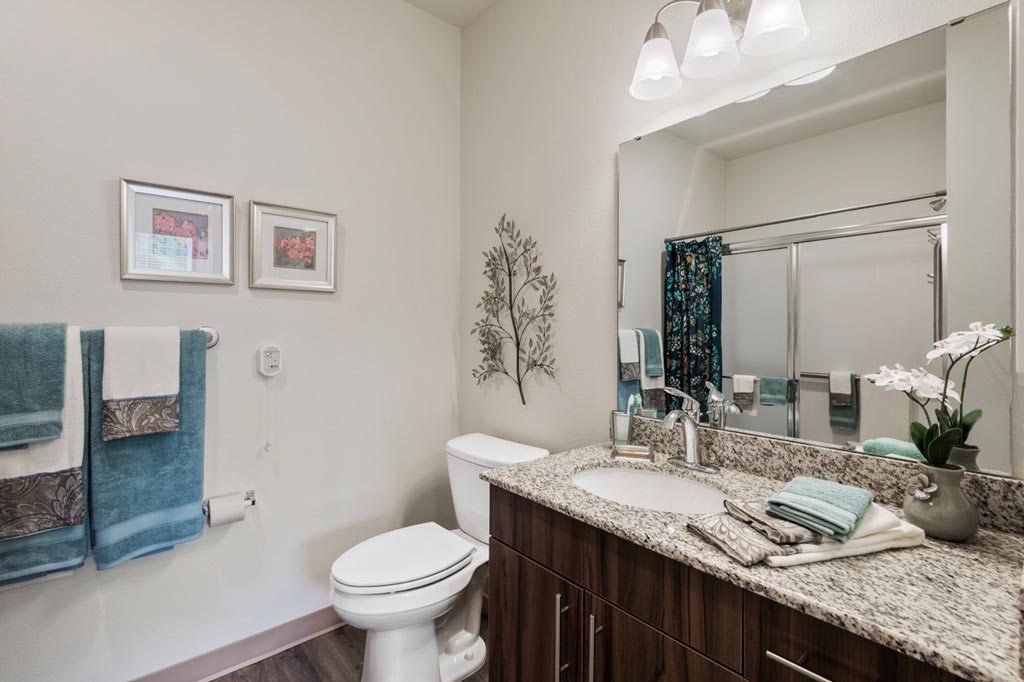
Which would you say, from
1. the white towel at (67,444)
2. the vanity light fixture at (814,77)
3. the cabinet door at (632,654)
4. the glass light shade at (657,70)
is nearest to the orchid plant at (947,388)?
the cabinet door at (632,654)

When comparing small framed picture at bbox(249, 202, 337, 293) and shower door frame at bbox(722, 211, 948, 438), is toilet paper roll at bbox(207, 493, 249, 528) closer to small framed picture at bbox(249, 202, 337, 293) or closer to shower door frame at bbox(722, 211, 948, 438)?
small framed picture at bbox(249, 202, 337, 293)

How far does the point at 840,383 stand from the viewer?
1152mm

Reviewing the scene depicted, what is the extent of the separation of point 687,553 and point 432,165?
206cm

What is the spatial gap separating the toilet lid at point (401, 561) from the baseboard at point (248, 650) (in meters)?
0.60

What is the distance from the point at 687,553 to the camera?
2.72 ft

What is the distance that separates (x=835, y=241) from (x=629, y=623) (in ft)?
3.39

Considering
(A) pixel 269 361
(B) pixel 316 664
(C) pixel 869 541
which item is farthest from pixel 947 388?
(B) pixel 316 664

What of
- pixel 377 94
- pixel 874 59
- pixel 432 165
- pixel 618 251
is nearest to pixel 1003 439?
→ pixel 874 59

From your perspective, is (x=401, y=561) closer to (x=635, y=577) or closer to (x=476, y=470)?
(x=476, y=470)

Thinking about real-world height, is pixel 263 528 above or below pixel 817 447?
below

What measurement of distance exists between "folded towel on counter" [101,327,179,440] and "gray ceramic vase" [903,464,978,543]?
6.62ft

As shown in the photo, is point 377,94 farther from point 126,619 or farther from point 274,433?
point 126,619

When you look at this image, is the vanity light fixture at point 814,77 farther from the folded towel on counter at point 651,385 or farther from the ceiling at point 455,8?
the ceiling at point 455,8

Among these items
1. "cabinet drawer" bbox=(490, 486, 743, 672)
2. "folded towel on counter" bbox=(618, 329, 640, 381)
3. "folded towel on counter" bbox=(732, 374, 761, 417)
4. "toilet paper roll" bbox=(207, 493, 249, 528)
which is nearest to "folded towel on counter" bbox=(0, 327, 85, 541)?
"toilet paper roll" bbox=(207, 493, 249, 528)
